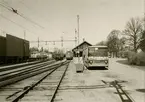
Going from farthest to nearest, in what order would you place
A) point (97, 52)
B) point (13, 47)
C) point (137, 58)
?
point (13, 47), point (137, 58), point (97, 52)

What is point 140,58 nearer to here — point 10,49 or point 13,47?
point 10,49

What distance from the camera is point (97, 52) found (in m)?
23.7

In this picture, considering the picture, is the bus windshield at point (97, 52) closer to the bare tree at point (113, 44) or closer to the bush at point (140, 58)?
the bush at point (140, 58)

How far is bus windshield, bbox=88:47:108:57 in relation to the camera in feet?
77.3

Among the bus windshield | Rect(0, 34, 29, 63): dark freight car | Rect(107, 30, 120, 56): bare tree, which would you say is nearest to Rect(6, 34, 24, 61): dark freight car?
Rect(0, 34, 29, 63): dark freight car

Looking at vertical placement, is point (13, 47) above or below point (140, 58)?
above

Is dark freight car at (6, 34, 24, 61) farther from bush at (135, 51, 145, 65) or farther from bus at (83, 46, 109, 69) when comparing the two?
bush at (135, 51, 145, 65)

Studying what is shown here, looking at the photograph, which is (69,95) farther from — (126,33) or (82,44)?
(82,44)

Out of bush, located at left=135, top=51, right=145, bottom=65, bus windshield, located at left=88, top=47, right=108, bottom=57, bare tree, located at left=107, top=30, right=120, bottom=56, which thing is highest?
bare tree, located at left=107, top=30, right=120, bottom=56

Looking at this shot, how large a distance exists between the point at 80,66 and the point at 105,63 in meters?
3.72

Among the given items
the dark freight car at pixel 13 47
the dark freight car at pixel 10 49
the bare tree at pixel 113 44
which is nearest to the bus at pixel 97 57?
the dark freight car at pixel 10 49

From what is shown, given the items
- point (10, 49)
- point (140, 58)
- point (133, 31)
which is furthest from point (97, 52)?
point (133, 31)

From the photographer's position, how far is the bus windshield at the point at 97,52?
23.6 m

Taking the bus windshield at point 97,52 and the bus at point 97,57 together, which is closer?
the bus at point 97,57
